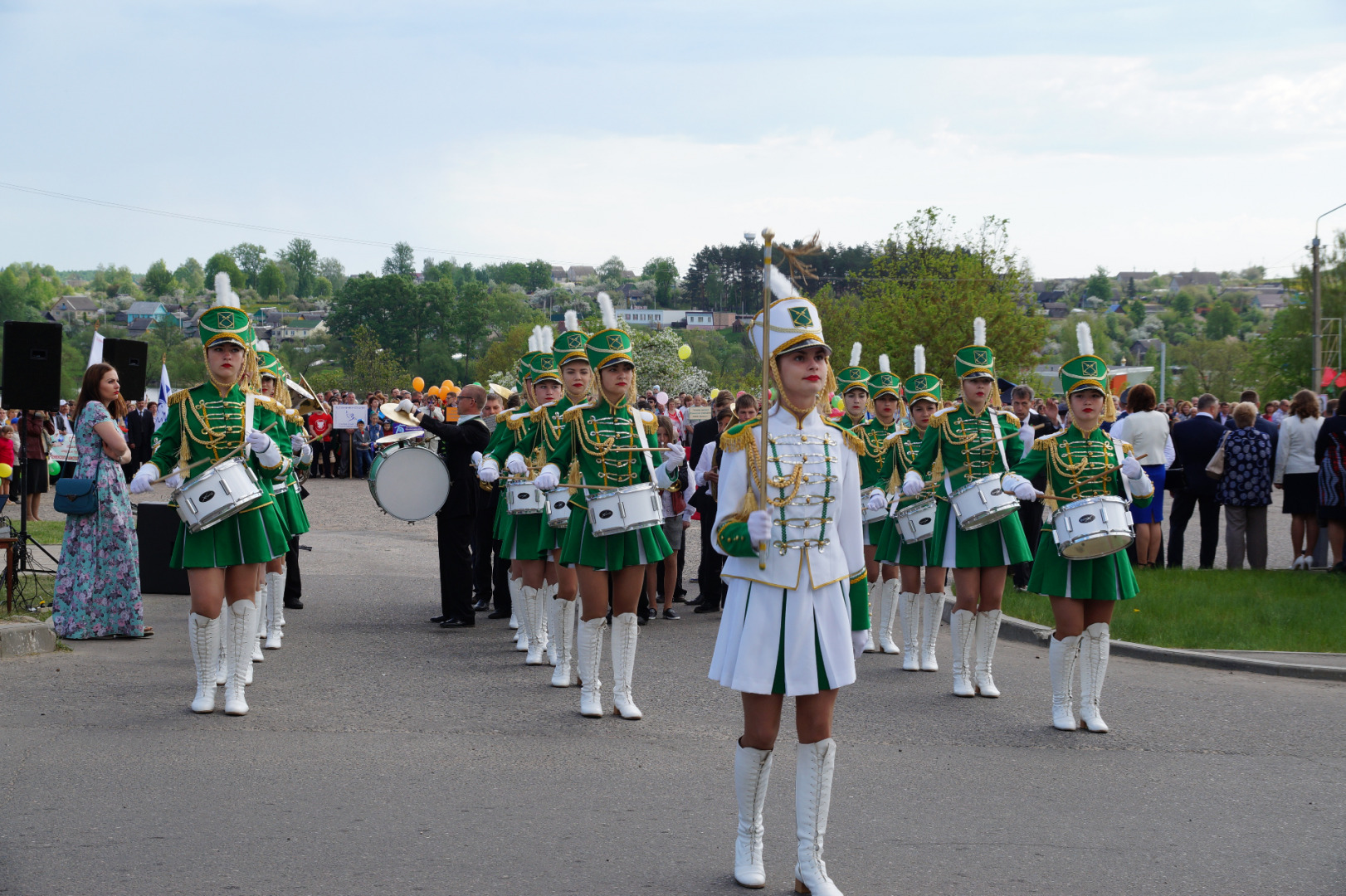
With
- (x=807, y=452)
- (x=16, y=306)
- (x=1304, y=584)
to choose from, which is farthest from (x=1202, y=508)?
(x=16, y=306)

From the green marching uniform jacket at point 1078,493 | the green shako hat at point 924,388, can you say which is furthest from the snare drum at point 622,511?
the green shako hat at point 924,388

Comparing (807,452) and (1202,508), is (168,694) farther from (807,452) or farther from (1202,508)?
(1202,508)

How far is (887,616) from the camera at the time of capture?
10.6m

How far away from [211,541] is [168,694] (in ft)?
4.11

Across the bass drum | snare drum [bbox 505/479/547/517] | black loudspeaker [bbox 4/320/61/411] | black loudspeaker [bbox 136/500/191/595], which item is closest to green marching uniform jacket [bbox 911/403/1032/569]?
snare drum [bbox 505/479/547/517]

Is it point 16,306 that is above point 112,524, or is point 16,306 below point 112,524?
above

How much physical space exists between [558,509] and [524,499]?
0.59 metres

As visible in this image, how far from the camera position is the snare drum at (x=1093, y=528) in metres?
7.61

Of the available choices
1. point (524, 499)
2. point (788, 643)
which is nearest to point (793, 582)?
point (788, 643)

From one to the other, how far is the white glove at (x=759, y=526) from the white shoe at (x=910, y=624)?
5.24m

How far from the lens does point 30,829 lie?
17.8 ft

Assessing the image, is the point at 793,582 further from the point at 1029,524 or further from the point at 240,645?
the point at 1029,524

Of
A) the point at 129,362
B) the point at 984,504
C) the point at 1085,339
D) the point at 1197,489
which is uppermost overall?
the point at 129,362

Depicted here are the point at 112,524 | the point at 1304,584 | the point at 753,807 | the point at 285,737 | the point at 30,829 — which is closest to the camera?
the point at 753,807
